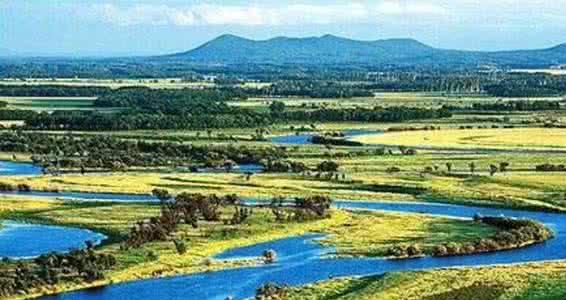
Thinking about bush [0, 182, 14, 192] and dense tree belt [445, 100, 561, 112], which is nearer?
bush [0, 182, 14, 192]

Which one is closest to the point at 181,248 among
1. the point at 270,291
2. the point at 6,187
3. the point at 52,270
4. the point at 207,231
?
the point at 207,231

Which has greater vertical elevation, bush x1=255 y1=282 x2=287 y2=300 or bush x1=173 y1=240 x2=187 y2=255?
bush x1=255 y1=282 x2=287 y2=300

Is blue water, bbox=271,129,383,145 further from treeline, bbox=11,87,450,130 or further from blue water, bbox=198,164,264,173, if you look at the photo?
blue water, bbox=198,164,264,173

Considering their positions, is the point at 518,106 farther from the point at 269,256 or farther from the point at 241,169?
the point at 269,256

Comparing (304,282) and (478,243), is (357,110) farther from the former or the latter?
(304,282)

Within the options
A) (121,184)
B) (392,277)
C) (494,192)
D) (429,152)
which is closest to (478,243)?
(392,277)

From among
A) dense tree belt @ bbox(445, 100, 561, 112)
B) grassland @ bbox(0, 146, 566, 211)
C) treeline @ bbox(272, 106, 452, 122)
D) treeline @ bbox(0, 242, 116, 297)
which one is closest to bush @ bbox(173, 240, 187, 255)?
treeline @ bbox(0, 242, 116, 297)

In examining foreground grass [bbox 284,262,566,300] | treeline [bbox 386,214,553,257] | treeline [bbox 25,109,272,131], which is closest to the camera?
foreground grass [bbox 284,262,566,300]
